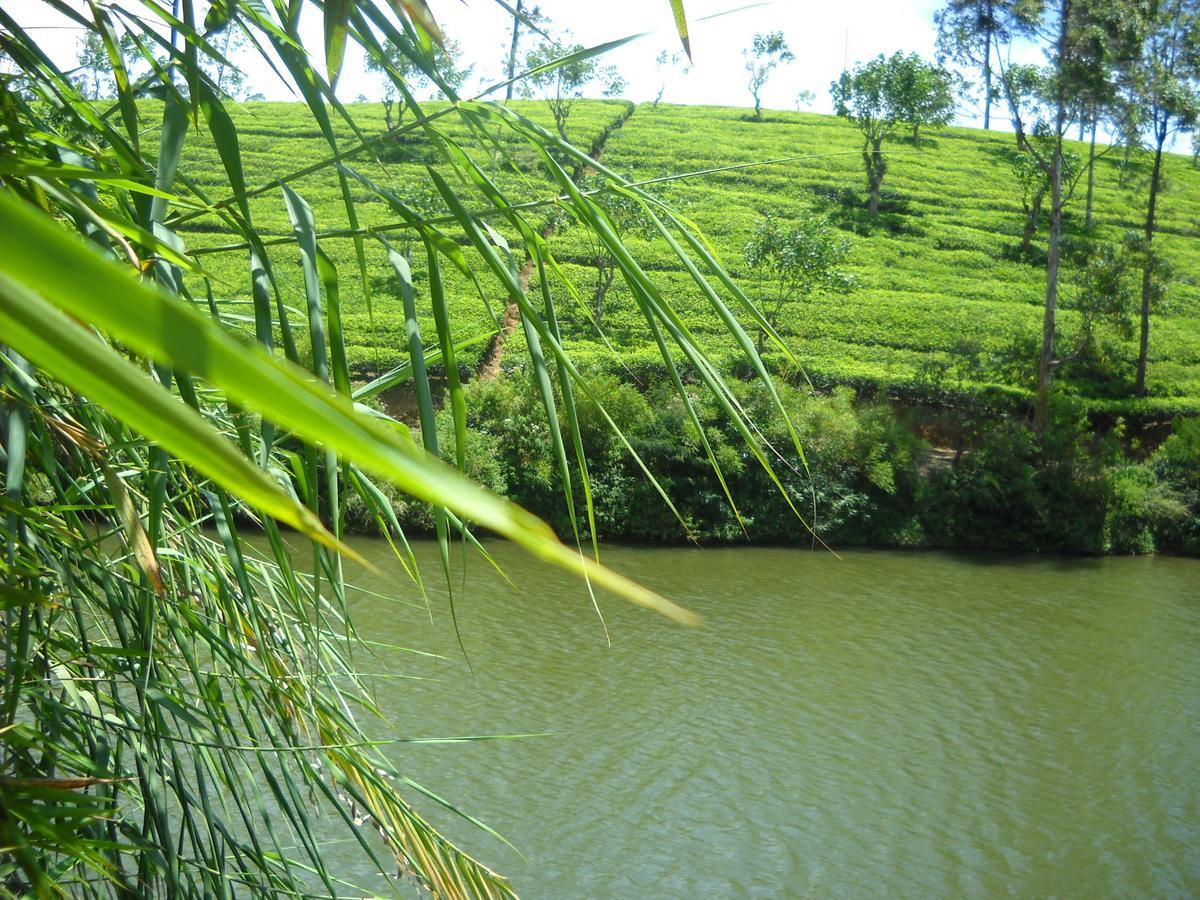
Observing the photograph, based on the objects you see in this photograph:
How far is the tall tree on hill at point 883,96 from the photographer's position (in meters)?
26.1

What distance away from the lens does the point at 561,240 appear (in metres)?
24.6

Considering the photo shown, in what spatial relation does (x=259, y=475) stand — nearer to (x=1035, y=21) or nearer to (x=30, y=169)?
(x=30, y=169)

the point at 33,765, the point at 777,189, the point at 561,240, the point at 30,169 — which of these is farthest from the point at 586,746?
the point at 777,189

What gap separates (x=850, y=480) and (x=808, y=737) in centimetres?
752

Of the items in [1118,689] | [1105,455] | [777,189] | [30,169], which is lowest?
[1118,689]

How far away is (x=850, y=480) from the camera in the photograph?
585 inches

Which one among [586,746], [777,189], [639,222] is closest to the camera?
[586,746]

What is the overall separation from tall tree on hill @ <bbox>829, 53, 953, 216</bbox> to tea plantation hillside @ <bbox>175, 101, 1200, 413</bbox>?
1.80m

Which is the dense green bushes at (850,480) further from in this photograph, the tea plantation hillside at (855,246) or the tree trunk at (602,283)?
the tree trunk at (602,283)

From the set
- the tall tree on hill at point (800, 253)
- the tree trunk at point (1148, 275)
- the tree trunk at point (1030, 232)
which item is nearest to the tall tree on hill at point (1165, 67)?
the tree trunk at point (1148, 275)

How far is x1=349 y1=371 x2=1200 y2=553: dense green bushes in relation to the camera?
1422 cm

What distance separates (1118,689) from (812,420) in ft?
22.0

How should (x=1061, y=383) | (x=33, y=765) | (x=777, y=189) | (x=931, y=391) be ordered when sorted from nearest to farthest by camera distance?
(x=33, y=765) → (x=931, y=391) → (x=1061, y=383) → (x=777, y=189)

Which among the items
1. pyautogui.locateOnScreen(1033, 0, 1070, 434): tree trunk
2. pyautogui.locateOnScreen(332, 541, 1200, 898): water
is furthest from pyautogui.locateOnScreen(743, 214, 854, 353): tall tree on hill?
pyautogui.locateOnScreen(332, 541, 1200, 898): water
